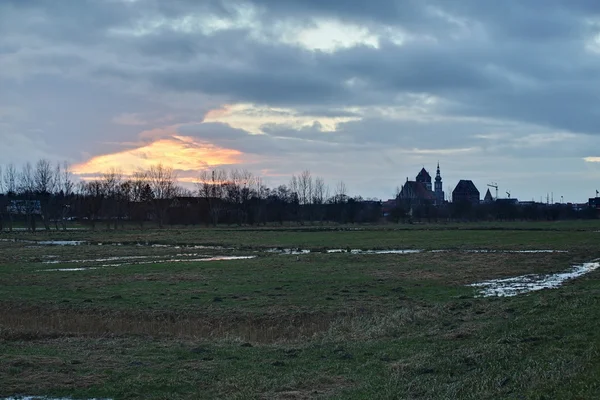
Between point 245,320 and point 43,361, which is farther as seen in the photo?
point 245,320

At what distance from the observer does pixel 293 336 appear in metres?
19.3

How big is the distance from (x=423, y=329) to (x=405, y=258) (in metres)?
30.3

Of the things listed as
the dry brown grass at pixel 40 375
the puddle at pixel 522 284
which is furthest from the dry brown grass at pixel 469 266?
the dry brown grass at pixel 40 375

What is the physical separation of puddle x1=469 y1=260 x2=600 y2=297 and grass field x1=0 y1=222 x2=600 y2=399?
1.24m

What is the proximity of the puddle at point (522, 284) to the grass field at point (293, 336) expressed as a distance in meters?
1.24

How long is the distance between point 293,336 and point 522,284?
16.8m

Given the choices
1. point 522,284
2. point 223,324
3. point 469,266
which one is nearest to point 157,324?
point 223,324

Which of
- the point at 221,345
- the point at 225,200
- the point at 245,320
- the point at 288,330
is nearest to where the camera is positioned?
the point at 221,345

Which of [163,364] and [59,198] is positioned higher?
[59,198]

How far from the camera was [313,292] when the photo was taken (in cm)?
2853

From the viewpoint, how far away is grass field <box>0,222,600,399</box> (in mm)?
11305

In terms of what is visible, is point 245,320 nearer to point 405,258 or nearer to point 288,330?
point 288,330

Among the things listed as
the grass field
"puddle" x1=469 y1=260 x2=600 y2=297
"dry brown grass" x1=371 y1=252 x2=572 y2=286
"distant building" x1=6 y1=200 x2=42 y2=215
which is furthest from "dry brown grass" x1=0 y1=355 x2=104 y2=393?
"distant building" x1=6 y1=200 x2=42 y2=215

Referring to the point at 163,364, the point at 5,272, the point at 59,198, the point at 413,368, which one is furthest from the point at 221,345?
the point at 59,198
